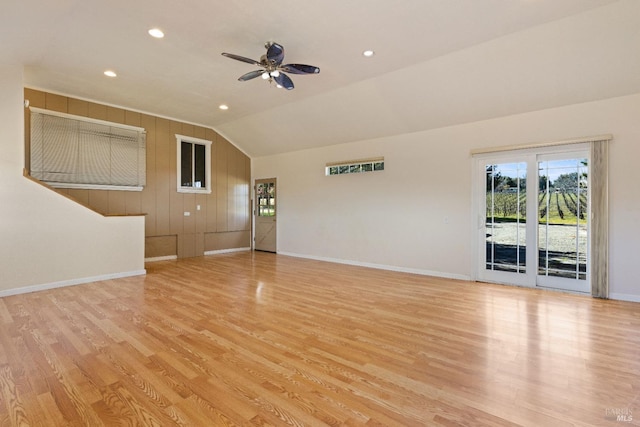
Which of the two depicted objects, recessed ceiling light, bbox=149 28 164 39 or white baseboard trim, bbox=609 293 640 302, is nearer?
recessed ceiling light, bbox=149 28 164 39

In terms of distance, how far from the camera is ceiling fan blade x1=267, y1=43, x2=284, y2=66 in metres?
3.39

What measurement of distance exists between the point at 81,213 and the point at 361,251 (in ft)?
17.8

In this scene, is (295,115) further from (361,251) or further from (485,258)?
(485,258)

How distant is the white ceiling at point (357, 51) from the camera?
10.6 feet

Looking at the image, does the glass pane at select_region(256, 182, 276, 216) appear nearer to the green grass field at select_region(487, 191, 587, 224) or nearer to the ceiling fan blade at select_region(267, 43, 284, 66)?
the ceiling fan blade at select_region(267, 43, 284, 66)

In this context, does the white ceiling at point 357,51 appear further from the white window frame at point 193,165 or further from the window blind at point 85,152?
the white window frame at point 193,165

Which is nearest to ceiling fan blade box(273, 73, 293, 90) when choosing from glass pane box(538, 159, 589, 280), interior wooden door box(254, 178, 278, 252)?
glass pane box(538, 159, 589, 280)

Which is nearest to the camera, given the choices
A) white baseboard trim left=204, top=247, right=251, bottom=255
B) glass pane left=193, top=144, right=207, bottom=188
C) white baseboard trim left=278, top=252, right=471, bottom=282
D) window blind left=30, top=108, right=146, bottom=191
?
white baseboard trim left=278, top=252, right=471, bottom=282

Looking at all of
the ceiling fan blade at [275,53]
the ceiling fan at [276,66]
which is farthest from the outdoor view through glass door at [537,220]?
the ceiling fan blade at [275,53]

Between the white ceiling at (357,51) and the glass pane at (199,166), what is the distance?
210 centimetres

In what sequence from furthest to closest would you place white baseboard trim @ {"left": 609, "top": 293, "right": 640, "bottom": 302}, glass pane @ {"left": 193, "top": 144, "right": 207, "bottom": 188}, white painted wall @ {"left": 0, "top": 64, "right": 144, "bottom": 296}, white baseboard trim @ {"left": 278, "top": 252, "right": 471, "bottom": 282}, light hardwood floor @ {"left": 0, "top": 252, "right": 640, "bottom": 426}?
1. glass pane @ {"left": 193, "top": 144, "right": 207, "bottom": 188}
2. white baseboard trim @ {"left": 278, "top": 252, "right": 471, "bottom": 282}
3. white painted wall @ {"left": 0, "top": 64, "right": 144, "bottom": 296}
4. white baseboard trim @ {"left": 609, "top": 293, "right": 640, "bottom": 302}
5. light hardwood floor @ {"left": 0, "top": 252, "right": 640, "bottom": 426}

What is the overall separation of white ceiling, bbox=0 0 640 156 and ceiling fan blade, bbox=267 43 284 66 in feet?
1.04

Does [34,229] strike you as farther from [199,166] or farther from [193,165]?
[199,166]

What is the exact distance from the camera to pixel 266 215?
29.5ft
